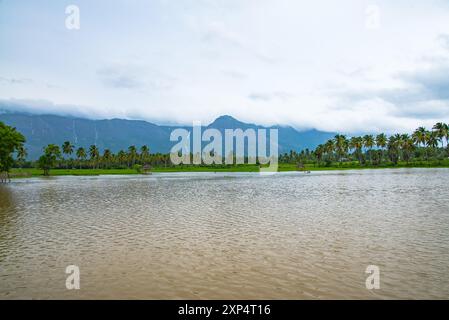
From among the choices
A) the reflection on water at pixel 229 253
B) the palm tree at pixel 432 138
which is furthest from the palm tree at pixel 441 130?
the reflection on water at pixel 229 253

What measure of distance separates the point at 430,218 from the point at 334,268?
1595 centimetres

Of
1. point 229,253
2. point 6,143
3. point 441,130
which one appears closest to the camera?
point 229,253

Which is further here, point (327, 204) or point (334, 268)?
point (327, 204)

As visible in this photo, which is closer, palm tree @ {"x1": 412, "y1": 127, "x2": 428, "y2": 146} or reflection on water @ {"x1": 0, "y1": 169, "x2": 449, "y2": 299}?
reflection on water @ {"x1": 0, "y1": 169, "x2": 449, "y2": 299}

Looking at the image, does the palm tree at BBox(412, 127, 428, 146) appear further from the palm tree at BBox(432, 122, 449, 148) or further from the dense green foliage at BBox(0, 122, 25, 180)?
the dense green foliage at BBox(0, 122, 25, 180)

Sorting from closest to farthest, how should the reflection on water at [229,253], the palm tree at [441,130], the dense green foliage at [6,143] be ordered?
the reflection on water at [229,253], the dense green foliage at [6,143], the palm tree at [441,130]

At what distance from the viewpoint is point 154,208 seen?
36.9 meters

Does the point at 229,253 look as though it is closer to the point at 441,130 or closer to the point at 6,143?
the point at 6,143

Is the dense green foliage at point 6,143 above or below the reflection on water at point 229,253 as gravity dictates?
above

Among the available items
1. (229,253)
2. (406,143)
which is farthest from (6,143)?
(406,143)

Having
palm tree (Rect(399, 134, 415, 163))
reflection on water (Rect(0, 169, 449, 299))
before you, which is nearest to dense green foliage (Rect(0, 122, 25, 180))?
reflection on water (Rect(0, 169, 449, 299))

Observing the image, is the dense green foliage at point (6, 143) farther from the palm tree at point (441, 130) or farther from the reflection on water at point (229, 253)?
the palm tree at point (441, 130)

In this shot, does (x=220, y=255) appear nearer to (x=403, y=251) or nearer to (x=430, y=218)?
(x=403, y=251)
